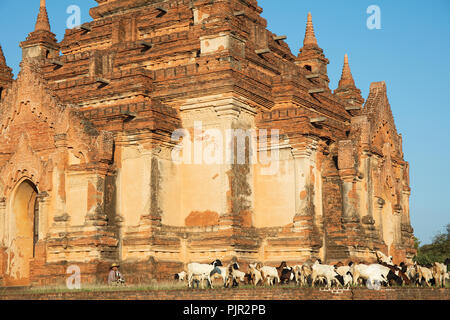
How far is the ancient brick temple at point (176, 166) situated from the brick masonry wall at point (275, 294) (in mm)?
4698

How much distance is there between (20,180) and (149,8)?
8627 mm

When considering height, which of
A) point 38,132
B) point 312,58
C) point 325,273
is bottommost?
point 325,273

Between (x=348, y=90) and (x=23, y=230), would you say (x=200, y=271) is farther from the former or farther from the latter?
(x=348, y=90)

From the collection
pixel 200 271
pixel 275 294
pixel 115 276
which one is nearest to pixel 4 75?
pixel 115 276

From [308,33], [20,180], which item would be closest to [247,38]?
[308,33]

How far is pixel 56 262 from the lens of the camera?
21703mm

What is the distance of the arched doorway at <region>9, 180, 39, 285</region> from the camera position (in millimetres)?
23734

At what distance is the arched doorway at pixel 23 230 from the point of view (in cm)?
2373

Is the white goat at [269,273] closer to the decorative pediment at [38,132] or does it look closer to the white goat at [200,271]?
the white goat at [200,271]

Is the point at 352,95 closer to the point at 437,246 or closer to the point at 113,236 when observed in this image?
the point at 113,236

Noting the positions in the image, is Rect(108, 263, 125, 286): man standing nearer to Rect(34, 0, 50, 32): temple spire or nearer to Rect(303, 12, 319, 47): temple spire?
Rect(34, 0, 50, 32): temple spire

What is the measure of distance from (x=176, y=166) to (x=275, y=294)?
28.6 ft

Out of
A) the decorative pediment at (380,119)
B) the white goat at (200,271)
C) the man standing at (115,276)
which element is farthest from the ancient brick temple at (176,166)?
the white goat at (200,271)

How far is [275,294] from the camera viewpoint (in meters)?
15.2
